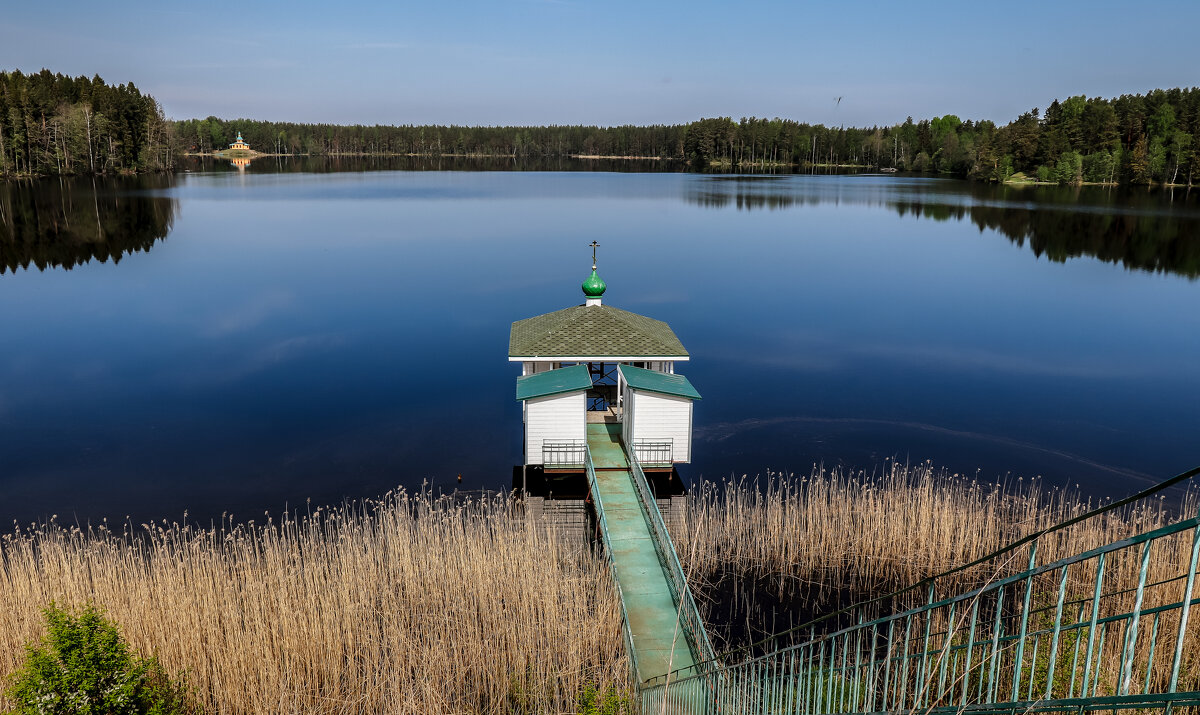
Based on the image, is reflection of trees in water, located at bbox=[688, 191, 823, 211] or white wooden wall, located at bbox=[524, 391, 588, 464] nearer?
white wooden wall, located at bbox=[524, 391, 588, 464]

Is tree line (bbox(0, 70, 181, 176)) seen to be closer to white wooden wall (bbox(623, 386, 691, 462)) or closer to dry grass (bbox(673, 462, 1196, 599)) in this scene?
white wooden wall (bbox(623, 386, 691, 462))

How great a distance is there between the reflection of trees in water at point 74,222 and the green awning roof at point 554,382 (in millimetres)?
55525

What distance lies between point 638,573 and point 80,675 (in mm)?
9864

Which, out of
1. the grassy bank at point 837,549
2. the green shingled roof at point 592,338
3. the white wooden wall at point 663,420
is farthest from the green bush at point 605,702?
the green shingled roof at point 592,338

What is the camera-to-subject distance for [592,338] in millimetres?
25906

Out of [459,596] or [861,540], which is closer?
[459,596]

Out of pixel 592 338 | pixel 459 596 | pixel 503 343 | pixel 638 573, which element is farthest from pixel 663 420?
pixel 503 343

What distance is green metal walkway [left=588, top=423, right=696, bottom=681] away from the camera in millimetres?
14500

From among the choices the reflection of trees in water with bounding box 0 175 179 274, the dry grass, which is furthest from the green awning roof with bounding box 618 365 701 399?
the reflection of trees in water with bounding box 0 175 179 274

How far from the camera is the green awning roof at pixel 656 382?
23172mm

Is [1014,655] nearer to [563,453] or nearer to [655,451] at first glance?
[655,451]

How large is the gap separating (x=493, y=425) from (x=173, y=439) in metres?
11.5

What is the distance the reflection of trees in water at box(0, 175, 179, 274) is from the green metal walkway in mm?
58837

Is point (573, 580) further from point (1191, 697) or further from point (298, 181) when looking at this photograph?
point (298, 181)
